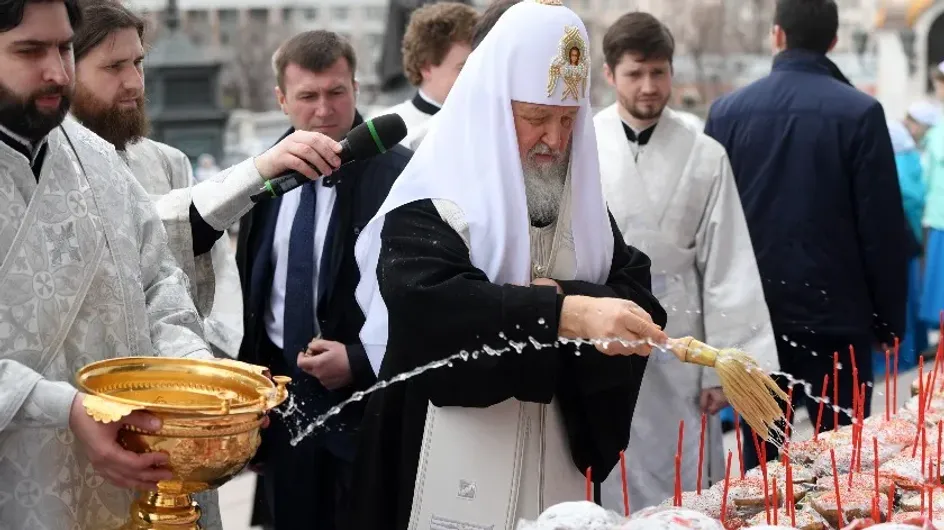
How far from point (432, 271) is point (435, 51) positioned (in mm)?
2474

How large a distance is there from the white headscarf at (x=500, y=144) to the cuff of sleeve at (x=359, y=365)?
1040 millimetres

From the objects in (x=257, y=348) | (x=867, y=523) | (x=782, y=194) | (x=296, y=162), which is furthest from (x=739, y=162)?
A: (x=867, y=523)

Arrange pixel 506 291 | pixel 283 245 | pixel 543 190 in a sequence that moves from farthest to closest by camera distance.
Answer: pixel 283 245 → pixel 543 190 → pixel 506 291

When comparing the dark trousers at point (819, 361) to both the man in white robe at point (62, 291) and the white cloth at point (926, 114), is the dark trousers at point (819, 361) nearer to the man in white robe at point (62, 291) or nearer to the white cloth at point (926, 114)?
the man in white robe at point (62, 291)

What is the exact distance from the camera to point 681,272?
16.0 ft

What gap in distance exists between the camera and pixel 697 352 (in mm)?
2809

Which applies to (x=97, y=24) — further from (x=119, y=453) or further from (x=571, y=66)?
(x=119, y=453)

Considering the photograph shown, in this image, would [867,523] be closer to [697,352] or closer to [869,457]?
[697,352]

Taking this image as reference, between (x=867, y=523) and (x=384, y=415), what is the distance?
1.12m

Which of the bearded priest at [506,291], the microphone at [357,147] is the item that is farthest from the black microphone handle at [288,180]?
the bearded priest at [506,291]

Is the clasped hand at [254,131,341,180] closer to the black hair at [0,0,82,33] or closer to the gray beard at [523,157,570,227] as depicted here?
the gray beard at [523,157,570,227]

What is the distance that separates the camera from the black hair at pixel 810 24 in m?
5.64

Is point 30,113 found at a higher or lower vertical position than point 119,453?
higher

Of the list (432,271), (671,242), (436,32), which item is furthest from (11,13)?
(436,32)
